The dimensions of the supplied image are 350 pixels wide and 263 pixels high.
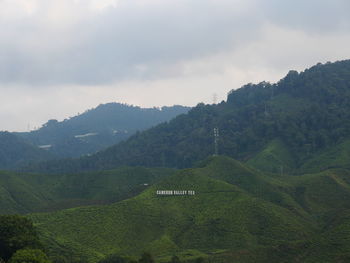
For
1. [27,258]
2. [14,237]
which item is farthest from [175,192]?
[27,258]

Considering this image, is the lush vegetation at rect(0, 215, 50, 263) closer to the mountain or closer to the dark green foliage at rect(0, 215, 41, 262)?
the dark green foliage at rect(0, 215, 41, 262)

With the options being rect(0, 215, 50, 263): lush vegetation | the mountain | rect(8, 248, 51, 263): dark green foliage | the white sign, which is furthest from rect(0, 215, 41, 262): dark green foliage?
the white sign

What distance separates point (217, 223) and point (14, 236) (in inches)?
2341

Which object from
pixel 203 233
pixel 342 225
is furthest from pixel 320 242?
pixel 203 233

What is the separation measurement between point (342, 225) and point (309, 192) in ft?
168

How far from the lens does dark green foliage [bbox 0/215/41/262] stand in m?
93.6

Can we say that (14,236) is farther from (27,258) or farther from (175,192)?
(175,192)

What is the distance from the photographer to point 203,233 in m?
140

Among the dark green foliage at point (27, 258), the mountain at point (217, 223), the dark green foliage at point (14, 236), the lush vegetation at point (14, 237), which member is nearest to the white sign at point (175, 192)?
the mountain at point (217, 223)

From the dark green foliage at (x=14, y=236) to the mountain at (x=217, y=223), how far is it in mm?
16239

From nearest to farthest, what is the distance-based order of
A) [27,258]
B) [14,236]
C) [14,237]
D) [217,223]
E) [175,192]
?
1. [27,258]
2. [14,237]
3. [14,236]
4. [217,223]
5. [175,192]

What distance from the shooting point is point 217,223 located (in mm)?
141250

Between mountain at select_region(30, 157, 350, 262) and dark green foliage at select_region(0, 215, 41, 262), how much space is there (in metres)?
16.2

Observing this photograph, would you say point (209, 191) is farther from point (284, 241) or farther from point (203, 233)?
point (284, 241)
